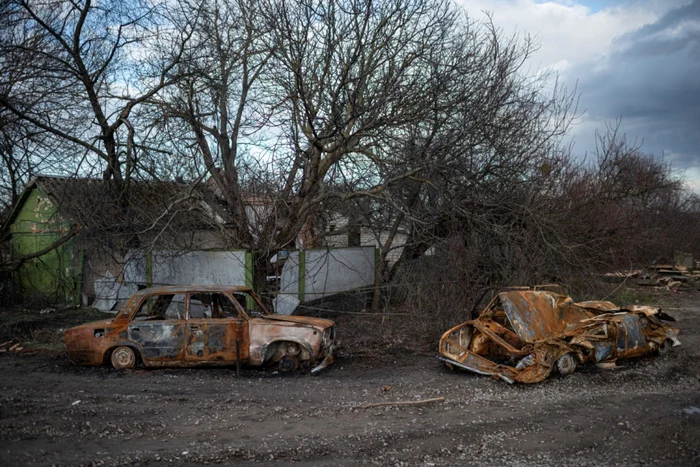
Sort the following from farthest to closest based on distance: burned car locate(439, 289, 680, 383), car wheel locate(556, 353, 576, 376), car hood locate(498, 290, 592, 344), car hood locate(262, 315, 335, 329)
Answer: car hood locate(262, 315, 335, 329) < car hood locate(498, 290, 592, 344) < car wheel locate(556, 353, 576, 376) < burned car locate(439, 289, 680, 383)

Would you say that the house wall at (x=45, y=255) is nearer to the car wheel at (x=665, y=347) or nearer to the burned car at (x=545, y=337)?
the burned car at (x=545, y=337)

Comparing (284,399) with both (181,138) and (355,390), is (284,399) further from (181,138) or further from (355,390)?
(181,138)

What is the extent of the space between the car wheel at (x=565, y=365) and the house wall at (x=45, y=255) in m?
12.3

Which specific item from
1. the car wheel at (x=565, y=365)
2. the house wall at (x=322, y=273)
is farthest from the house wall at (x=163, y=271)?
the car wheel at (x=565, y=365)

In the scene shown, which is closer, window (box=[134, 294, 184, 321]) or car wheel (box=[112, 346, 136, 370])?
car wheel (box=[112, 346, 136, 370])

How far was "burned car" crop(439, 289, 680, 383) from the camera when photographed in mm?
8219

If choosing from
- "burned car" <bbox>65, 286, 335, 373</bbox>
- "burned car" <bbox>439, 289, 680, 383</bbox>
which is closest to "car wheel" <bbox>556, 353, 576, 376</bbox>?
"burned car" <bbox>439, 289, 680, 383</bbox>

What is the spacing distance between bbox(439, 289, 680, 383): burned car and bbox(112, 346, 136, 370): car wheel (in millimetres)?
4908

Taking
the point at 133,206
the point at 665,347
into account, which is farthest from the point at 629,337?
the point at 133,206

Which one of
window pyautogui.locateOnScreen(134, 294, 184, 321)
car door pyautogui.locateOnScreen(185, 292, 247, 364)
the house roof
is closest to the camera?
car door pyautogui.locateOnScreen(185, 292, 247, 364)

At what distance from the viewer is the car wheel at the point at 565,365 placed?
328 inches

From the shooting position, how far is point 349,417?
21.9ft

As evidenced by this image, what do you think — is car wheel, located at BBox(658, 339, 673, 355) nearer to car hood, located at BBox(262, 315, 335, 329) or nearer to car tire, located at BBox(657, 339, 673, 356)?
car tire, located at BBox(657, 339, 673, 356)

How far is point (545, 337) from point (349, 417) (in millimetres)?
3560
